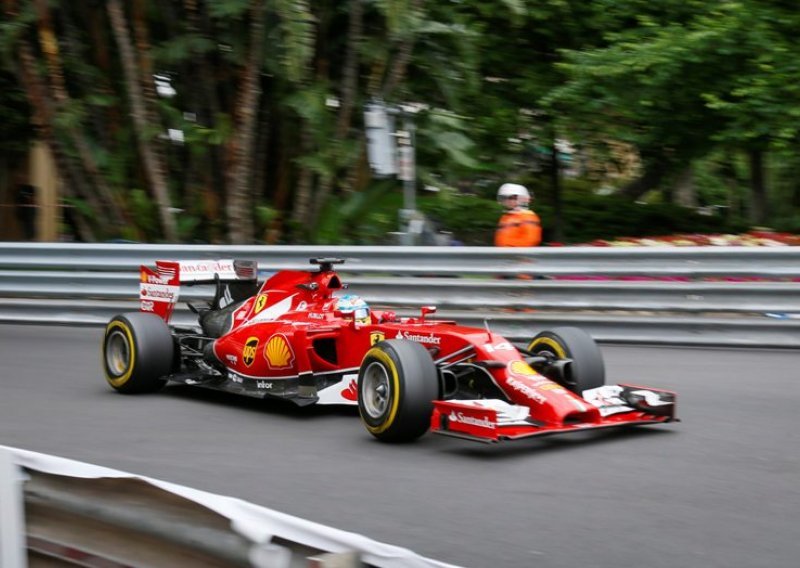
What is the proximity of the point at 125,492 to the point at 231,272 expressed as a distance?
5.89 m

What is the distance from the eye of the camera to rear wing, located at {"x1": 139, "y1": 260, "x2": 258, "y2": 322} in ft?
29.1

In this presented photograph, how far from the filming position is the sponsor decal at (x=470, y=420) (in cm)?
597

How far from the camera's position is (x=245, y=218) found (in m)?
14.8

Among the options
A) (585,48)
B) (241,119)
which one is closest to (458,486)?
(241,119)

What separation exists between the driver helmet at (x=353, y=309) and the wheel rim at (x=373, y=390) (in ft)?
2.97

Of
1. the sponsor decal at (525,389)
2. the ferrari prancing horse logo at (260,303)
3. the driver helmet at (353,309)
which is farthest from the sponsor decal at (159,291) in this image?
the sponsor decal at (525,389)

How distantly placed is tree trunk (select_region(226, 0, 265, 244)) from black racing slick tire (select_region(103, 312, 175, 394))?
6.10 m

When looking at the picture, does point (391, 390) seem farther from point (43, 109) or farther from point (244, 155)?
point (43, 109)

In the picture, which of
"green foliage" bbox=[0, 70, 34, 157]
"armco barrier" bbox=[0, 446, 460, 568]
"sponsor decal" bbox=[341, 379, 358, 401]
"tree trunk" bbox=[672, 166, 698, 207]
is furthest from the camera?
"tree trunk" bbox=[672, 166, 698, 207]

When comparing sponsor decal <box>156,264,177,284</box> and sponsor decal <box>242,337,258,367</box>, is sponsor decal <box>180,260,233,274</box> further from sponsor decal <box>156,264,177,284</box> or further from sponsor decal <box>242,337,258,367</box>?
sponsor decal <box>242,337,258,367</box>

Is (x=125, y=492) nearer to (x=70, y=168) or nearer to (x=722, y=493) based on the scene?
(x=722, y=493)

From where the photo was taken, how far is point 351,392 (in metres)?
7.32

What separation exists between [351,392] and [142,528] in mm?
4114

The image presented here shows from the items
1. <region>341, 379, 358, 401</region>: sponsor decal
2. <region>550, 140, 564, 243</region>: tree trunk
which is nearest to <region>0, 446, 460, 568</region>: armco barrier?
<region>341, 379, 358, 401</region>: sponsor decal
